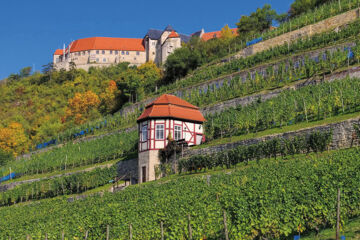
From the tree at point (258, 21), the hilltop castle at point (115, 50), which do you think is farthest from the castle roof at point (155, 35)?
the tree at point (258, 21)

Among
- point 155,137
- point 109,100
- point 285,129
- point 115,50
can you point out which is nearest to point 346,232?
point 285,129

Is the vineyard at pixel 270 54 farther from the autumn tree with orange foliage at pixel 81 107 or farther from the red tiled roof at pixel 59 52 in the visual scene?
the red tiled roof at pixel 59 52

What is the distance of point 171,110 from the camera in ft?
114

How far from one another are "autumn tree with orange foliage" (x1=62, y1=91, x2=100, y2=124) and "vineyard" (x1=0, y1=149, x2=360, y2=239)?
49.7 meters

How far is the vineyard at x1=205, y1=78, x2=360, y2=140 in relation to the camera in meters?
28.0

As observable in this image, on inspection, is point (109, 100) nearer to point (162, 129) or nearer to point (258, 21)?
point (258, 21)

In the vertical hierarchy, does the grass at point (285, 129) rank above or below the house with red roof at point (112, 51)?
below

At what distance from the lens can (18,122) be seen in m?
77.6

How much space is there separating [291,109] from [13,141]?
5088 cm

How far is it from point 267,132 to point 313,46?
19.4 m

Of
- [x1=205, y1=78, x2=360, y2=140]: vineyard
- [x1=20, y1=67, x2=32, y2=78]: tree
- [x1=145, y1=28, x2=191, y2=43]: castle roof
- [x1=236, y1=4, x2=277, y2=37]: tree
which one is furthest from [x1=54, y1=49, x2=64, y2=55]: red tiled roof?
[x1=205, y1=78, x2=360, y2=140]: vineyard

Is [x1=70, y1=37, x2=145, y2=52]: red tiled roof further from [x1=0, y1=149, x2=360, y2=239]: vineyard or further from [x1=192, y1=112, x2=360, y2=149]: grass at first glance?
[x1=0, y1=149, x2=360, y2=239]: vineyard

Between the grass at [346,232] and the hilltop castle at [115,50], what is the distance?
87064 mm

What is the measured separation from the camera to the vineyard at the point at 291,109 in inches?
1102
